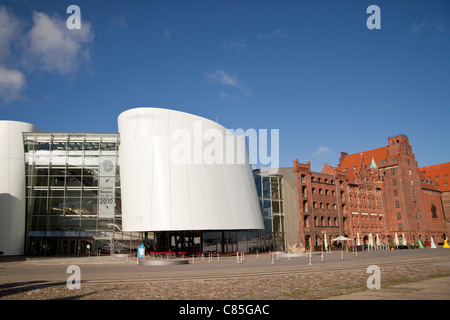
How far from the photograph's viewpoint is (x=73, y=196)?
49.7 m

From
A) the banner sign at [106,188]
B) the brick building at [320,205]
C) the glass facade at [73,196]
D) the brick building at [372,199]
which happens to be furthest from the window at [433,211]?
the banner sign at [106,188]

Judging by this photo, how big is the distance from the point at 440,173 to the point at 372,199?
120 ft

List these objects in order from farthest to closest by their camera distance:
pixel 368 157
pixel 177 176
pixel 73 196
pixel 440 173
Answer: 1. pixel 440 173
2. pixel 368 157
3. pixel 73 196
4. pixel 177 176

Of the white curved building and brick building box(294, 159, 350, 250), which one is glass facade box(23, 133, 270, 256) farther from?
brick building box(294, 159, 350, 250)

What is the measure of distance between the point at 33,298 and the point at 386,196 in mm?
81718

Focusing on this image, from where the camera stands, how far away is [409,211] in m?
80.8

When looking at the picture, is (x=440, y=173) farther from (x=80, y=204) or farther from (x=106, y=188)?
(x=80, y=204)

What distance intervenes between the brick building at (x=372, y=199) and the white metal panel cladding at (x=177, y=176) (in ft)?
67.2

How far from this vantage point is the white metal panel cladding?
39281 millimetres

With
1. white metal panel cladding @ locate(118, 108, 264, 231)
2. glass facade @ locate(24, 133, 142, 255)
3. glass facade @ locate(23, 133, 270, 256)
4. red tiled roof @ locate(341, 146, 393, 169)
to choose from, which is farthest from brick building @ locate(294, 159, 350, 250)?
glass facade @ locate(24, 133, 142, 255)

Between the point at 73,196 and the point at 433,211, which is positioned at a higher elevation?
the point at 73,196

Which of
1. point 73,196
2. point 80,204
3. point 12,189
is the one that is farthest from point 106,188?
point 12,189
